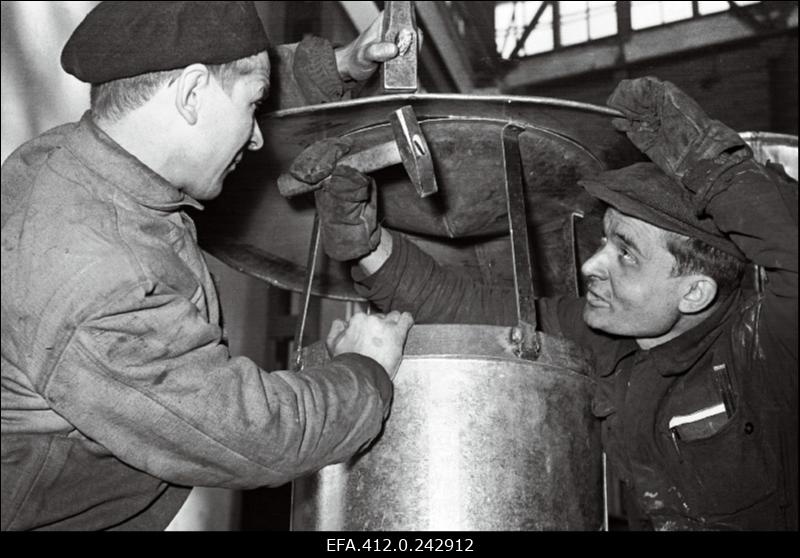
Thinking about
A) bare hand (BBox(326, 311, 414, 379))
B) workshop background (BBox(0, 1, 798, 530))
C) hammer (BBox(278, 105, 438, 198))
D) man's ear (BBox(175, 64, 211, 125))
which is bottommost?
workshop background (BBox(0, 1, 798, 530))

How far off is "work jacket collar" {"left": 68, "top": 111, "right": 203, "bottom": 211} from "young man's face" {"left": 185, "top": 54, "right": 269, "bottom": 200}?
0.32 ft

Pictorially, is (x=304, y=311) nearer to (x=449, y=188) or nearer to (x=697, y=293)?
(x=449, y=188)

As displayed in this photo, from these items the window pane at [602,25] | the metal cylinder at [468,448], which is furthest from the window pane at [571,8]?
the metal cylinder at [468,448]

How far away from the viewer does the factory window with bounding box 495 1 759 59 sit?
587 cm

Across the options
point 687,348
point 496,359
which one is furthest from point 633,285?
point 496,359

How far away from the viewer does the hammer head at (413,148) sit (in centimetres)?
157

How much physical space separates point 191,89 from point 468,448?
808 mm

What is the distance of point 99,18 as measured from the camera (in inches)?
52.6

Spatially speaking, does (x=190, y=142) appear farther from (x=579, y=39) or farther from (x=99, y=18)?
(x=579, y=39)

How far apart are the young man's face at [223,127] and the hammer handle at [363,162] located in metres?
0.28

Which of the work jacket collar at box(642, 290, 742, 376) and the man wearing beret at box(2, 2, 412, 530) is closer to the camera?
the man wearing beret at box(2, 2, 412, 530)

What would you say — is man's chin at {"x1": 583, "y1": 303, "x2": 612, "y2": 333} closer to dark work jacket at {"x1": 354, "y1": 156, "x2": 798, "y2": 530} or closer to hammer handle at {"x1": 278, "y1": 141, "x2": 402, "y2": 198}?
dark work jacket at {"x1": 354, "y1": 156, "x2": 798, "y2": 530}

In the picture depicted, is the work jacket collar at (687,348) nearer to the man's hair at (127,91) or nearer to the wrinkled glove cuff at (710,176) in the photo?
the wrinkled glove cuff at (710,176)

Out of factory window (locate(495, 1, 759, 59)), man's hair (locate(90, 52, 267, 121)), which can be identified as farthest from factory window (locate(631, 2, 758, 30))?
man's hair (locate(90, 52, 267, 121))
